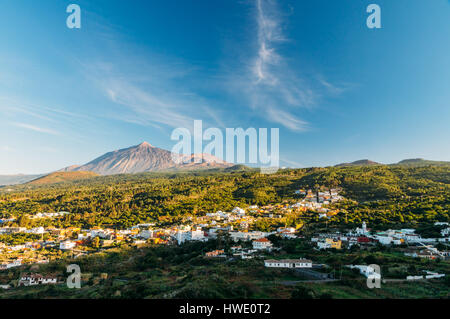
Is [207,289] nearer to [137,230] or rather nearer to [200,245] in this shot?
[200,245]

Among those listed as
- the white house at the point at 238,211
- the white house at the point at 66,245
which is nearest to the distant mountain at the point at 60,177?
the white house at the point at 238,211

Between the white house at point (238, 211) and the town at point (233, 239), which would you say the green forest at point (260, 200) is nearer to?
the town at point (233, 239)

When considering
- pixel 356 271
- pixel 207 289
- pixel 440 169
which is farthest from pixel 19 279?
pixel 440 169

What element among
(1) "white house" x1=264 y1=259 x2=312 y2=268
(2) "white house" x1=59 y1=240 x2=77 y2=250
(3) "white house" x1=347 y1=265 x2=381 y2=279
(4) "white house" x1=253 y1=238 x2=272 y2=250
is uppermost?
(3) "white house" x1=347 y1=265 x2=381 y2=279

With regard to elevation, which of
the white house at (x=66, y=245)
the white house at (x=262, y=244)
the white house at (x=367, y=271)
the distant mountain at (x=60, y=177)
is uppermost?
the distant mountain at (x=60, y=177)

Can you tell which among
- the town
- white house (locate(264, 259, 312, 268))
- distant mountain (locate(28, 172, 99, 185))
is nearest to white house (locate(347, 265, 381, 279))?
the town

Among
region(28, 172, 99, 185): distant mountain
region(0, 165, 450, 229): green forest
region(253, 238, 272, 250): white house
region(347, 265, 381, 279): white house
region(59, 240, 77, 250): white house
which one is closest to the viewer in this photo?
region(347, 265, 381, 279): white house

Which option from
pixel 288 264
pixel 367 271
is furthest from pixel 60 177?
pixel 367 271

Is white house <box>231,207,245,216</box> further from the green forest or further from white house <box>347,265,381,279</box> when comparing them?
white house <box>347,265,381,279</box>

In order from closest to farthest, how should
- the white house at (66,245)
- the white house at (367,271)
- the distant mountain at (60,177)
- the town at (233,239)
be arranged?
the white house at (367,271), the town at (233,239), the white house at (66,245), the distant mountain at (60,177)

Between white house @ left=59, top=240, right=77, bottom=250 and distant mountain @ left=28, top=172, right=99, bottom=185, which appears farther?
distant mountain @ left=28, top=172, right=99, bottom=185

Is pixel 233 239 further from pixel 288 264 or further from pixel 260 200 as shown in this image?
pixel 260 200
